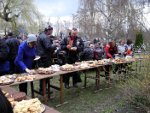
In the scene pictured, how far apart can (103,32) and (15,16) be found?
14565 millimetres

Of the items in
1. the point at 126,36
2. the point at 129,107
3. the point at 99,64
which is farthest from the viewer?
the point at 126,36

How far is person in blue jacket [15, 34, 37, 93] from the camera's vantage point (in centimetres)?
582

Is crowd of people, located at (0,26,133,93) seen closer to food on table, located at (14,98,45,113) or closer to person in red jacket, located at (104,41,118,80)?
person in red jacket, located at (104,41,118,80)

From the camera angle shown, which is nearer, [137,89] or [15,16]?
[137,89]

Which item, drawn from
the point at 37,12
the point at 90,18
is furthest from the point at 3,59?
the point at 37,12

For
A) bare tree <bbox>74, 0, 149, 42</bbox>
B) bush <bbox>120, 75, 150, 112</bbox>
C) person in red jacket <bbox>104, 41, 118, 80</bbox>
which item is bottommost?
bush <bbox>120, 75, 150, 112</bbox>

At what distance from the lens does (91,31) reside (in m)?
23.2

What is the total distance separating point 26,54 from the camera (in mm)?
6113

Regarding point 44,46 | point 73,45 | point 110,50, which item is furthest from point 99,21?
point 44,46

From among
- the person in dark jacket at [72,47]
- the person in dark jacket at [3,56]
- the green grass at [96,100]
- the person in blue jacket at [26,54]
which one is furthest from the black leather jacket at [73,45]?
the person in dark jacket at [3,56]

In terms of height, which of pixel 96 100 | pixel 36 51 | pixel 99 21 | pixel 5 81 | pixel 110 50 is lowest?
pixel 96 100

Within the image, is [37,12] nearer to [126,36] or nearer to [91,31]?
[91,31]

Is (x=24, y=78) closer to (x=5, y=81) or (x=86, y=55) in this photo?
(x=5, y=81)

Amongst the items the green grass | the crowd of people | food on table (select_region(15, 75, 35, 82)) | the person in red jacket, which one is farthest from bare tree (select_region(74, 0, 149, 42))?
food on table (select_region(15, 75, 35, 82))
